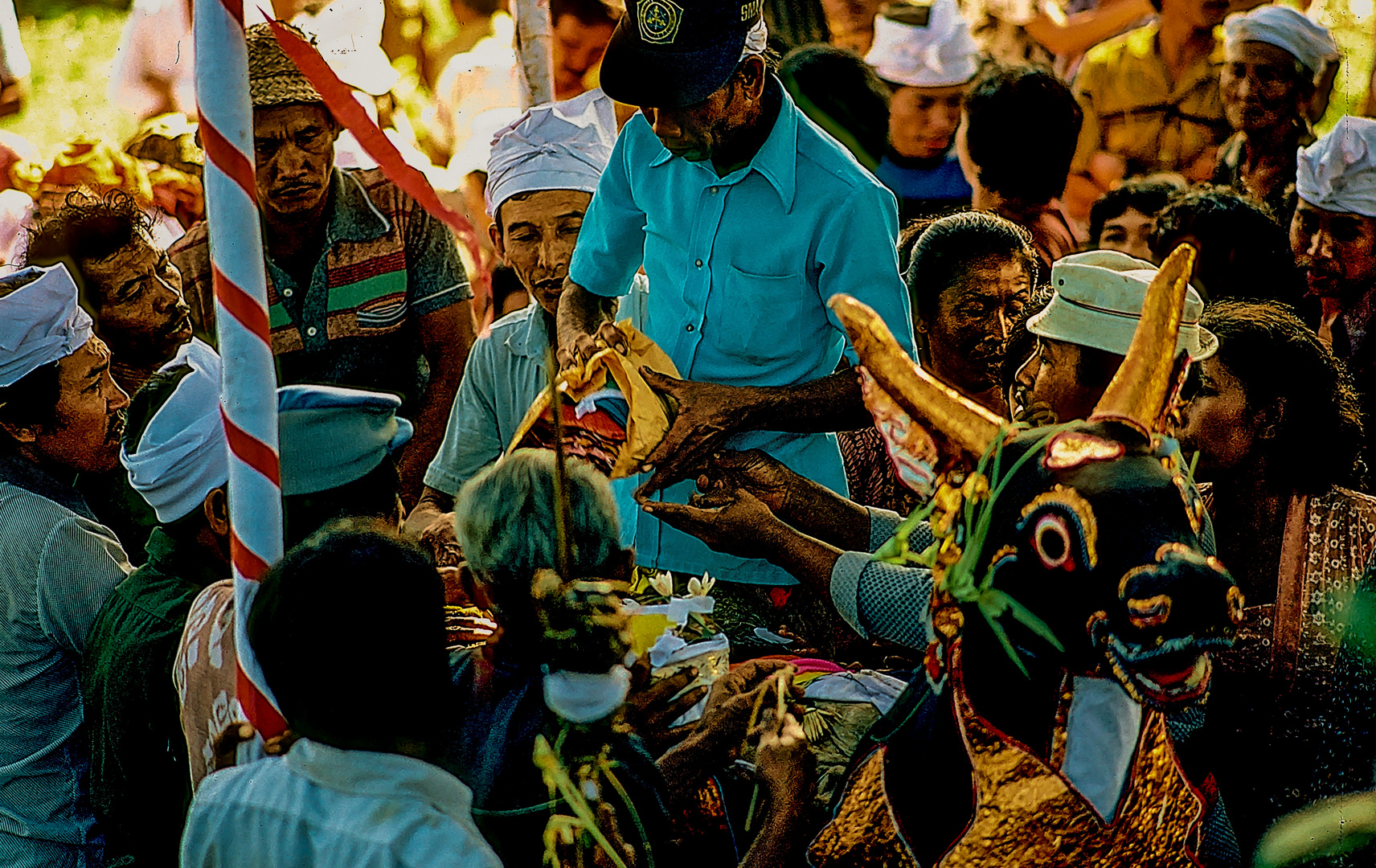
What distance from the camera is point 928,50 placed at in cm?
384

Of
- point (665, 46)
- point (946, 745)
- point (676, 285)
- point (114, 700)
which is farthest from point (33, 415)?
point (946, 745)

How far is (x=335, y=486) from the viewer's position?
2.88m

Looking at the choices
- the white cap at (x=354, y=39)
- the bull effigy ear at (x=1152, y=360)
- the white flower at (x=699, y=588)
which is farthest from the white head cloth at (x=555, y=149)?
the bull effigy ear at (x=1152, y=360)

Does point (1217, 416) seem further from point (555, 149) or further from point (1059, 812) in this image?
point (555, 149)

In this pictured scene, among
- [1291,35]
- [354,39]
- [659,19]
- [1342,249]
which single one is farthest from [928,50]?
[354,39]

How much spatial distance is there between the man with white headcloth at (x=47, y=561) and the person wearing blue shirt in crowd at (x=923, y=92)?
212 cm

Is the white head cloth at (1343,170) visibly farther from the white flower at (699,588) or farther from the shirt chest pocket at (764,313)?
the white flower at (699,588)

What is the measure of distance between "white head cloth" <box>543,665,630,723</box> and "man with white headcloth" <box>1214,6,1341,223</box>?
1927mm

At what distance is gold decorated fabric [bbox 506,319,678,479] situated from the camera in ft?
9.13

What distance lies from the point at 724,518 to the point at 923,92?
71.0 inches

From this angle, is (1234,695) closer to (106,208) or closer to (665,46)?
(665,46)

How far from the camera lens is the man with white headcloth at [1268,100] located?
3.21 metres

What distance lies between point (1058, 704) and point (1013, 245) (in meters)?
1.16

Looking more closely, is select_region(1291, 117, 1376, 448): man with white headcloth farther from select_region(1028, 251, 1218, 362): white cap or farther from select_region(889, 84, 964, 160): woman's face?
select_region(889, 84, 964, 160): woman's face
